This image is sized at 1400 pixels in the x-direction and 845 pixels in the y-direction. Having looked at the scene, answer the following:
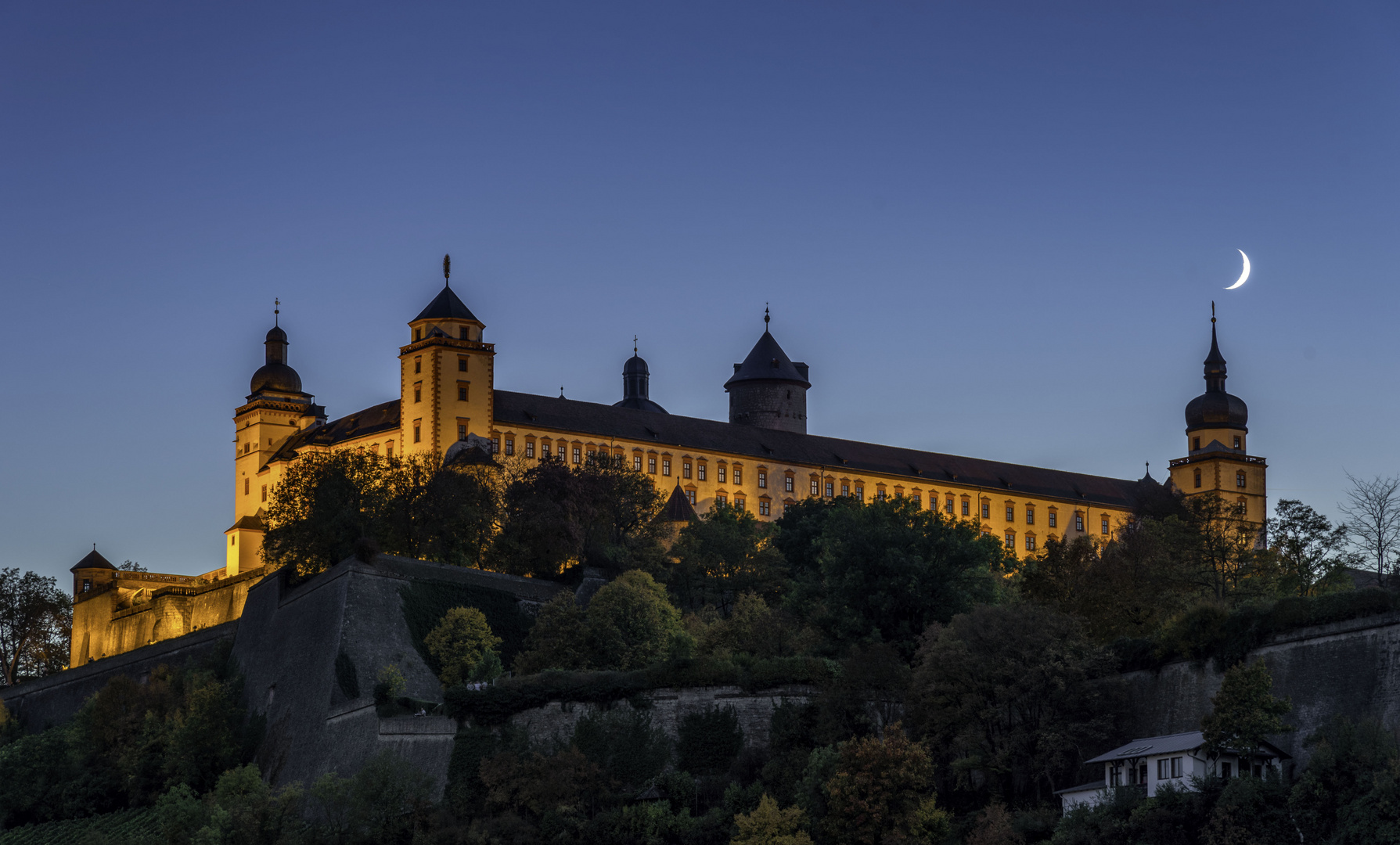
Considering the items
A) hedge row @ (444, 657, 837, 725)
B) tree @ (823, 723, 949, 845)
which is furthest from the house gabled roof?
hedge row @ (444, 657, 837, 725)

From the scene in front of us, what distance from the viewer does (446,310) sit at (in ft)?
315

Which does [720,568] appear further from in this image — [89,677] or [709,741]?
[89,677]

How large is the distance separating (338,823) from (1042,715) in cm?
1879

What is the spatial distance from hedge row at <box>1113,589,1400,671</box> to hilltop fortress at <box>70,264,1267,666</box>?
133 ft

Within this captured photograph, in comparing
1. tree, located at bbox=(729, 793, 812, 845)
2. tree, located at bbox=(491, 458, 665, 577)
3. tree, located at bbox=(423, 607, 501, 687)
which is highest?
tree, located at bbox=(491, 458, 665, 577)

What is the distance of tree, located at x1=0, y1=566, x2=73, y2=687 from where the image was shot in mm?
96062

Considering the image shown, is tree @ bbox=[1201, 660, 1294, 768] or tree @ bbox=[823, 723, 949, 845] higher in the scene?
tree @ bbox=[1201, 660, 1294, 768]

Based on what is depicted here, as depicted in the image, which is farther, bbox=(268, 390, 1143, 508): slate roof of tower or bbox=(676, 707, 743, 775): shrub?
bbox=(268, 390, 1143, 508): slate roof of tower

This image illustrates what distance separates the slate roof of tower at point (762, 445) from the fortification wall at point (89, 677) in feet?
82.7

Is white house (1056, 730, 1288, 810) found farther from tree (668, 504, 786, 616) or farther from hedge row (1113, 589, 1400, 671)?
tree (668, 504, 786, 616)

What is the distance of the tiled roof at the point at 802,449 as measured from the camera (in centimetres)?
9944

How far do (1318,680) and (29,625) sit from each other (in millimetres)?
73279

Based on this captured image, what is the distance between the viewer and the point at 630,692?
53.4 meters

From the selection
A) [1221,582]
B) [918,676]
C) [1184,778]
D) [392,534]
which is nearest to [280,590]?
[392,534]
